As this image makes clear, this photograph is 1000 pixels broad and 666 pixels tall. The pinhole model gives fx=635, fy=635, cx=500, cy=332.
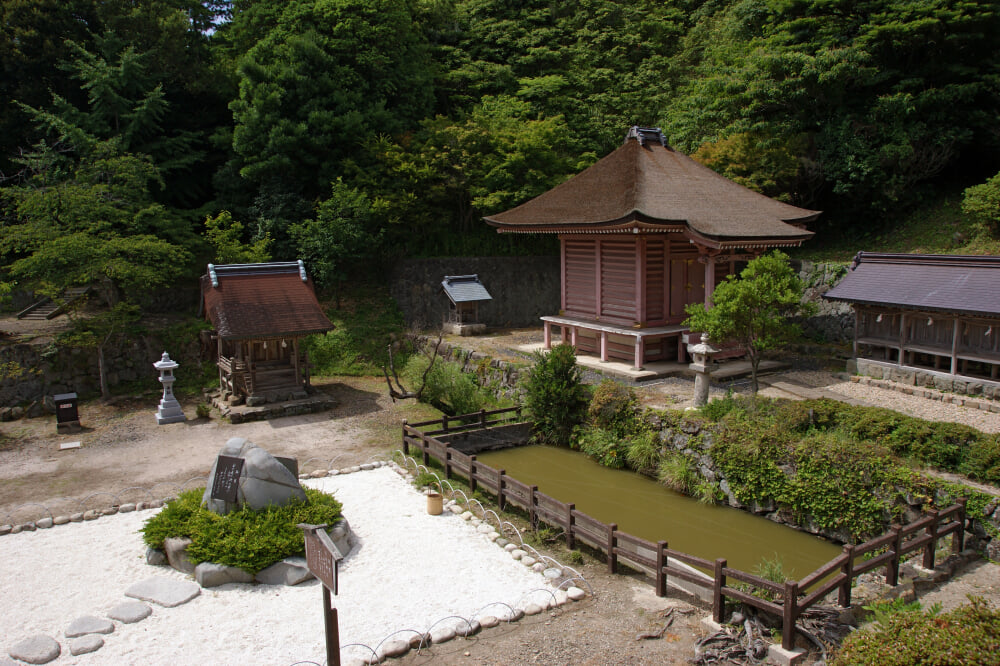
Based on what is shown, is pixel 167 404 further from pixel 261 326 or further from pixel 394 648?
pixel 394 648

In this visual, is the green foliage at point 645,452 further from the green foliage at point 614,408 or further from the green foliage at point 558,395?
the green foliage at point 558,395

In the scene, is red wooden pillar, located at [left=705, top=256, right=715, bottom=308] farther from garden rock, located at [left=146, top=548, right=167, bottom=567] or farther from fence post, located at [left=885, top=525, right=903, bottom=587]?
garden rock, located at [left=146, top=548, right=167, bottom=567]

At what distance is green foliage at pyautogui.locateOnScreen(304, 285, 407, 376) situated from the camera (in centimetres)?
2091

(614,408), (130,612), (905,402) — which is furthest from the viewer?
(614,408)

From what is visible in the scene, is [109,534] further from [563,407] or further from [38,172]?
[38,172]

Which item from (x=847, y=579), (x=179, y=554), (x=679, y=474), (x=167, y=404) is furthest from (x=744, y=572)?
(x=167, y=404)

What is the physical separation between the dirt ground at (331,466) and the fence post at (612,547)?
0.13 metres

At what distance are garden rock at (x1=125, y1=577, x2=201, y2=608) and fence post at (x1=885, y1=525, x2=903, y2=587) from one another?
9145 millimetres

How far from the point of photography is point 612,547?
900cm

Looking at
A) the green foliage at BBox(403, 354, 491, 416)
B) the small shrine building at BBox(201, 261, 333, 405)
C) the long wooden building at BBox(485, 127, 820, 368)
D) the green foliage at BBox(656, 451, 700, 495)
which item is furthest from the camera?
the small shrine building at BBox(201, 261, 333, 405)

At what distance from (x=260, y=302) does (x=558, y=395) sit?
28.6ft

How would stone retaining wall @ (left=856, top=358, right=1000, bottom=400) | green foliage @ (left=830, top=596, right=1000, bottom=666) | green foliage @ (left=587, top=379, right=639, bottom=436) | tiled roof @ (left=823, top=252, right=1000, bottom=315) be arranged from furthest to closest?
1. green foliage @ (left=587, top=379, right=639, bottom=436)
2. tiled roof @ (left=823, top=252, right=1000, bottom=315)
3. stone retaining wall @ (left=856, top=358, right=1000, bottom=400)
4. green foliage @ (left=830, top=596, right=1000, bottom=666)

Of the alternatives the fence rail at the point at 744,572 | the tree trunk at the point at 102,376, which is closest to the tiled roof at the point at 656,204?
the fence rail at the point at 744,572

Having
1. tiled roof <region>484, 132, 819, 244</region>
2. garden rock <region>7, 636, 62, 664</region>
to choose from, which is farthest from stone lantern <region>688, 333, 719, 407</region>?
garden rock <region>7, 636, 62, 664</region>
